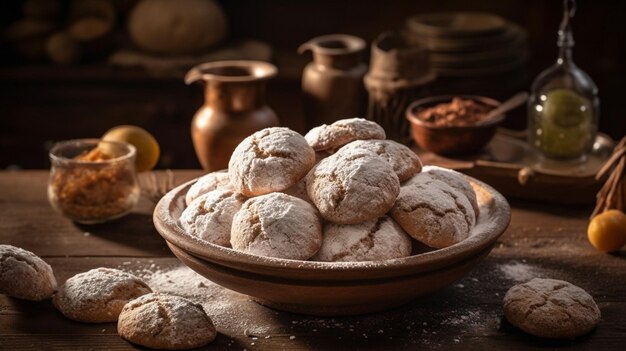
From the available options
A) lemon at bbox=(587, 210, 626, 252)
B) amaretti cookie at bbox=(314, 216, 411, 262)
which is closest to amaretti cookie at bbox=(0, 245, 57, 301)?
amaretti cookie at bbox=(314, 216, 411, 262)

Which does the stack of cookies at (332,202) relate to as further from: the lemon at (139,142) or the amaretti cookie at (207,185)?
the lemon at (139,142)

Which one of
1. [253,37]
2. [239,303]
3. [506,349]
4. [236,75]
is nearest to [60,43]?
[253,37]

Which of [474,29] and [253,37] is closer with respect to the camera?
[474,29]

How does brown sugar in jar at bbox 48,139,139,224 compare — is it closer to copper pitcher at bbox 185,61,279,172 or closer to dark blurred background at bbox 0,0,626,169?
copper pitcher at bbox 185,61,279,172

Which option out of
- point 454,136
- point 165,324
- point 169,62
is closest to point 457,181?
point 165,324

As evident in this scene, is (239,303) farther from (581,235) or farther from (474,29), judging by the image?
(474,29)

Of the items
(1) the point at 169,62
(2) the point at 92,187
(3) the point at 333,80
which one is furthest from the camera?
(1) the point at 169,62

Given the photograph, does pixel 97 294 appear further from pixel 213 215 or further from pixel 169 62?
pixel 169 62
